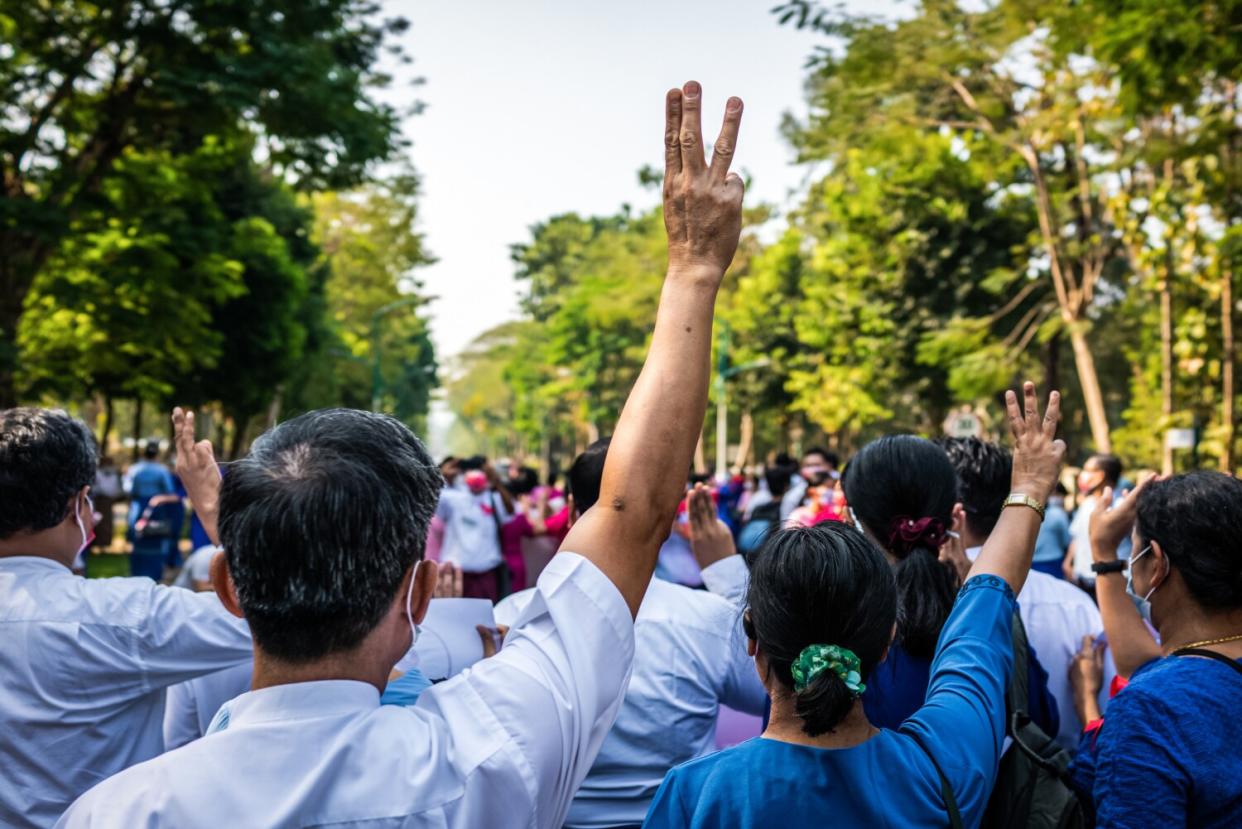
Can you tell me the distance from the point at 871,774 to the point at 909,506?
96 centimetres

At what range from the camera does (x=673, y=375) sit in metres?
1.62

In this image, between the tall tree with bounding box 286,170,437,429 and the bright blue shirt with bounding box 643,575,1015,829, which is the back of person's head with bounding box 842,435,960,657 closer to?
the bright blue shirt with bounding box 643,575,1015,829

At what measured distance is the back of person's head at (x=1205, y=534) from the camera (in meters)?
2.46

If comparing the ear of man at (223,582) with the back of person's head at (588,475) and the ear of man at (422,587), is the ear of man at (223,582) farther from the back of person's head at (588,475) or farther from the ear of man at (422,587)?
the back of person's head at (588,475)

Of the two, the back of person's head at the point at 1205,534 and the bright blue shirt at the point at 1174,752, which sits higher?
the back of person's head at the point at 1205,534

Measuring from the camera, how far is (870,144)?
16812mm

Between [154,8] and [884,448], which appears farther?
[154,8]

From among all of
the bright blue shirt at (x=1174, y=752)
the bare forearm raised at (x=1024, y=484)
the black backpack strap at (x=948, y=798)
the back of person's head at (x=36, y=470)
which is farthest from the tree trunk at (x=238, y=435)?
the black backpack strap at (x=948, y=798)

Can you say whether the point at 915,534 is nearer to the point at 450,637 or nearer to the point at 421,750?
the point at 450,637

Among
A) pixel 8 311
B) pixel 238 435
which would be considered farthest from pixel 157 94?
pixel 238 435

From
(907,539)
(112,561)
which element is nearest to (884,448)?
(907,539)

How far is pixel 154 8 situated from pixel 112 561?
9.09 metres

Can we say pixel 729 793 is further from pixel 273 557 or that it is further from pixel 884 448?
pixel 884 448

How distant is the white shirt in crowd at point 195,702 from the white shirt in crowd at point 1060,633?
2.34 m
